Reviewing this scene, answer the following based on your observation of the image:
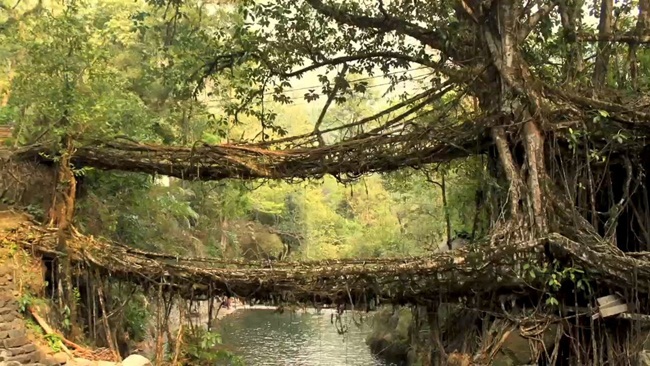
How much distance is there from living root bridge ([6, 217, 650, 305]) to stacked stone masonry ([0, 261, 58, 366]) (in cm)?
131

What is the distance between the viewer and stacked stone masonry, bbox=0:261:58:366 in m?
6.82

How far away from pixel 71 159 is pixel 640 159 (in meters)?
6.29

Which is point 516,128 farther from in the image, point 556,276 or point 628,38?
point 628,38

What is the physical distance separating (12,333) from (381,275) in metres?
4.40

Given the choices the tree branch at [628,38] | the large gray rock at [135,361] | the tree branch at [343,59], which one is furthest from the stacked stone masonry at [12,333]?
the tree branch at [628,38]

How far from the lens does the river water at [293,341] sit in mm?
13594

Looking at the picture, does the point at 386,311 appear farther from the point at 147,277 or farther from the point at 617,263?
the point at 617,263

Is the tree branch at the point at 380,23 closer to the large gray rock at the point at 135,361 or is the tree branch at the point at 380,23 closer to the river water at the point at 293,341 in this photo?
the large gray rock at the point at 135,361

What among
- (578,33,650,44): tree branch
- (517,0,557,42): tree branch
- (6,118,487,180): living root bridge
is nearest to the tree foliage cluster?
(6,118,487,180): living root bridge

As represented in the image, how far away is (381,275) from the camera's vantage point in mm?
5199

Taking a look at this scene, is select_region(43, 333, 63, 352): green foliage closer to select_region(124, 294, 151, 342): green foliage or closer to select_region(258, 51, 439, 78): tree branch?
select_region(124, 294, 151, 342): green foliage

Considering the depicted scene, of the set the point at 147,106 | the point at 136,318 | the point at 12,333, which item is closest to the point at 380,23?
the point at 12,333

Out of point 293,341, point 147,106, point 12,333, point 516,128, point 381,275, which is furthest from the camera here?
point 293,341

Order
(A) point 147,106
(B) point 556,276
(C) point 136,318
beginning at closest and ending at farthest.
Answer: (B) point 556,276 < (C) point 136,318 < (A) point 147,106
